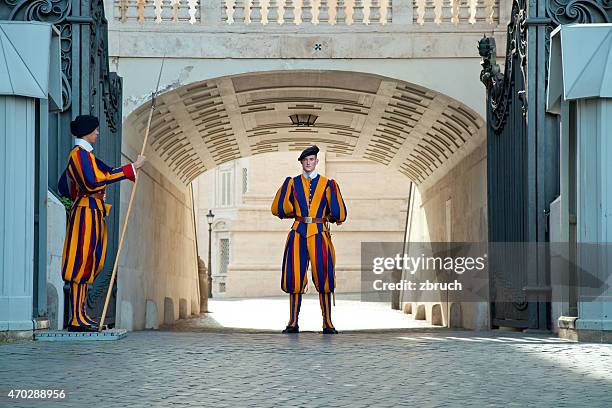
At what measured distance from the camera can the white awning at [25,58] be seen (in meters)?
11.4

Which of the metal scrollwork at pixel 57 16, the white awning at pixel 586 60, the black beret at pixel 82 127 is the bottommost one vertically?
the black beret at pixel 82 127

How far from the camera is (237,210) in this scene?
5462 cm

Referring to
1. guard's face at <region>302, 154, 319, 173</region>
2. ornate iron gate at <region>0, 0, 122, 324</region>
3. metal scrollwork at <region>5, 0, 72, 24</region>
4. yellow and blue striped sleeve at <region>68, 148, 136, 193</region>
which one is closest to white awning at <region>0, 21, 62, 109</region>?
yellow and blue striped sleeve at <region>68, 148, 136, 193</region>

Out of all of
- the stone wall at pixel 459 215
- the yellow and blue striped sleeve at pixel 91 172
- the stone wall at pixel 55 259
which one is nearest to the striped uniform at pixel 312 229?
the stone wall at pixel 55 259


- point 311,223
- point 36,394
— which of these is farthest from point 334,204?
point 36,394

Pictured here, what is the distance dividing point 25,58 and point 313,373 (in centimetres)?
494

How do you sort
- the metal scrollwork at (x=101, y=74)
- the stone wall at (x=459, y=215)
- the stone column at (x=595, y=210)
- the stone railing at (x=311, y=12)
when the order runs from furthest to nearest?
the stone wall at (x=459, y=215) < the stone railing at (x=311, y=12) < the metal scrollwork at (x=101, y=74) < the stone column at (x=595, y=210)

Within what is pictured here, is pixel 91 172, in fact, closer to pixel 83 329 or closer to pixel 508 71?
pixel 83 329

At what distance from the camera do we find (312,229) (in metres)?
14.2

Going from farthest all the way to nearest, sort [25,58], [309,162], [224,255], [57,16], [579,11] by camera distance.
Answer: [224,255] < [309,162] < [57,16] < [579,11] < [25,58]

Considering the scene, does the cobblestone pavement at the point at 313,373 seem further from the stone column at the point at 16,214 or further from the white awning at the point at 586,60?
the white awning at the point at 586,60

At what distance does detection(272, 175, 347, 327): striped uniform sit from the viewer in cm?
1417

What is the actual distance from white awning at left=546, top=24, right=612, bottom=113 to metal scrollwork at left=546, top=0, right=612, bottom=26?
1.55m

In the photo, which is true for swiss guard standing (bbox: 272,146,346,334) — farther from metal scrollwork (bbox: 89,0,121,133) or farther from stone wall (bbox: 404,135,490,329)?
stone wall (bbox: 404,135,490,329)
